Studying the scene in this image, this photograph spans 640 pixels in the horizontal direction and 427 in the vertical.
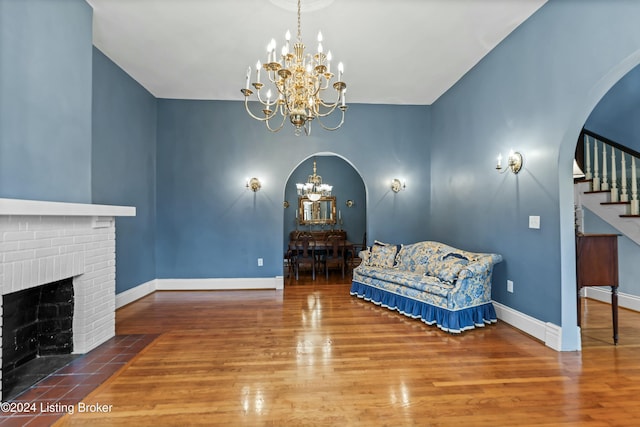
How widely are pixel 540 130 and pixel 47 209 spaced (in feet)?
13.9

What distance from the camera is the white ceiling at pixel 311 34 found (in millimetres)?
2891

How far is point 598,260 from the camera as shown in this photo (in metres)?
2.80

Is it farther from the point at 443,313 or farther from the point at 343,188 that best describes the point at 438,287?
the point at 343,188

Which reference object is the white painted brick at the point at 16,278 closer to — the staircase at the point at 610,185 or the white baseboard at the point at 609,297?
the staircase at the point at 610,185

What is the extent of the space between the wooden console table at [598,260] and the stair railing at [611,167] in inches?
52.7

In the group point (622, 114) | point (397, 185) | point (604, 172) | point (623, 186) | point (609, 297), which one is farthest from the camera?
point (397, 185)

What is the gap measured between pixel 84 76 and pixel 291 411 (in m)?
3.46

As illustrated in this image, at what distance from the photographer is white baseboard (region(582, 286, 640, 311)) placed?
3.79 m

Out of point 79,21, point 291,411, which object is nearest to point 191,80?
point 79,21

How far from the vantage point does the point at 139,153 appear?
15.1 feet

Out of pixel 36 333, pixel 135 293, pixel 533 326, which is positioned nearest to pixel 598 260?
pixel 533 326

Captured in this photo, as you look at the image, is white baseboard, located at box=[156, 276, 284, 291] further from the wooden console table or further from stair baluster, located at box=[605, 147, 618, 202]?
stair baluster, located at box=[605, 147, 618, 202]

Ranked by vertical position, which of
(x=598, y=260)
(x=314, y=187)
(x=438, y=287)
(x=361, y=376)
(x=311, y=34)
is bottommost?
(x=361, y=376)

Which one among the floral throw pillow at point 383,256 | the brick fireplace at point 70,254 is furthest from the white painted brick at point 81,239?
the floral throw pillow at point 383,256
